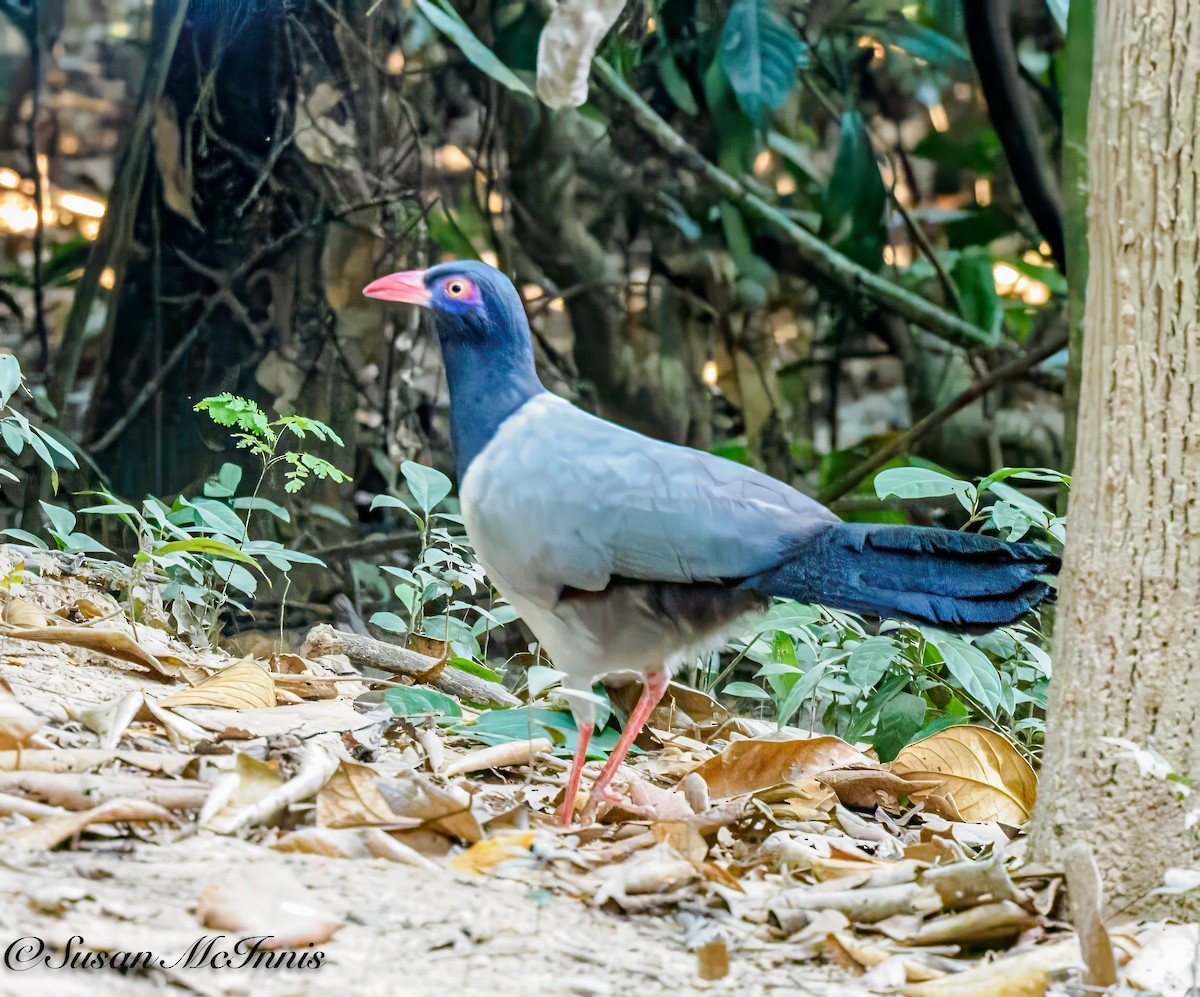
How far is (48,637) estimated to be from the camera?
9.08ft

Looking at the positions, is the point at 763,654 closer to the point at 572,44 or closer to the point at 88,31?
the point at 572,44

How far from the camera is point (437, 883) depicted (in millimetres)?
1732

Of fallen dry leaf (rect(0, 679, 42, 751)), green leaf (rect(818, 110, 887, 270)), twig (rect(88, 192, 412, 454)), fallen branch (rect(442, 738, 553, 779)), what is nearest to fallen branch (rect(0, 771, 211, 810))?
fallen dry leaf (rect(0, 679, 42, 751))

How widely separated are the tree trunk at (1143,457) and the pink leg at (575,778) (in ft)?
3.06

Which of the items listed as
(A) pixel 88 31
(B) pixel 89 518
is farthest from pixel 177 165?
(B) pixel 89 518

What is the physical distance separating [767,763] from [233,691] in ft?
3.77

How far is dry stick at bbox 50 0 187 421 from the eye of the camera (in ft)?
15.3

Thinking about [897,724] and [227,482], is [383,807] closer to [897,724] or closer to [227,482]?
[897,724]

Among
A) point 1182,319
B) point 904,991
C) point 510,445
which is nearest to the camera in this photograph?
point 904,991

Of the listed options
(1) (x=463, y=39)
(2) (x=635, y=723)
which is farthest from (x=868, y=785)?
(1) (x=463, y=39)

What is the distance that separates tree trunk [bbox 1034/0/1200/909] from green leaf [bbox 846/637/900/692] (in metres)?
1.10

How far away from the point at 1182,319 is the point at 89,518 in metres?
3.59

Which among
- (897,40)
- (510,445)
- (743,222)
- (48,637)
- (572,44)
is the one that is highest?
(897,40)

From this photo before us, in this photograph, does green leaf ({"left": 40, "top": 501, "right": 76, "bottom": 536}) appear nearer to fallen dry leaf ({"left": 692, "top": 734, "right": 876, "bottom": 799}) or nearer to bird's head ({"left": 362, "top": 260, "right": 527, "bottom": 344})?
bird's head ({"left": 362, "top": 260, "right": 527, "bottom": 344})
